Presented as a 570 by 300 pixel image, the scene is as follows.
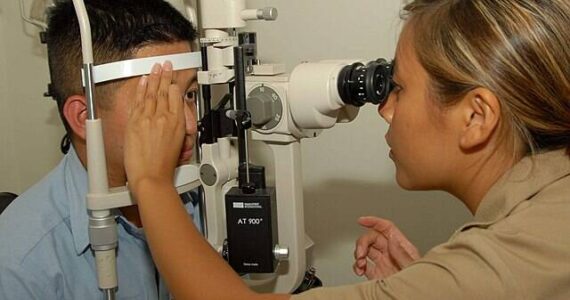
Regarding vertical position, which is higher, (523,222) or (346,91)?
(346,91)

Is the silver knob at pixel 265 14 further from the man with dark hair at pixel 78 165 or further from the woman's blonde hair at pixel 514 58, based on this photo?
the woman's blonde hair at pixel 514 58

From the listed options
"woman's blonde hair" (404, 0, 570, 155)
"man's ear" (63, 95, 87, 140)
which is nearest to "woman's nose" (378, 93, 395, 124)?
"woman's blonde hair" (404, 0, 570, 155)

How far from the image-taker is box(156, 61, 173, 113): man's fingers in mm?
1072

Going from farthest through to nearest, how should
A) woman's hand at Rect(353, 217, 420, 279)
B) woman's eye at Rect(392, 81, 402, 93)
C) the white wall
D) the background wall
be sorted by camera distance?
the white wall → the background wall → woman's hand at Rect(353, 217, 420, 279) → woman's eye at Rect(392, 81, 402, 93)

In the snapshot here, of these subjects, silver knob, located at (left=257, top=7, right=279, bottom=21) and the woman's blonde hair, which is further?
silver knob, located at (left=257, top=7, right=279, bottom=21)

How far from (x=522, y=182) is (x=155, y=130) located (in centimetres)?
56

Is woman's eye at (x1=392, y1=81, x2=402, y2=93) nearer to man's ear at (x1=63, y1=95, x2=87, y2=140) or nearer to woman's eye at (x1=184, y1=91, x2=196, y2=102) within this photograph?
woman's eye at (x1=184, y1=91, x2=196, y2=102)

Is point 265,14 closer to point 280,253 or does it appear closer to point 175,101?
point 175,101

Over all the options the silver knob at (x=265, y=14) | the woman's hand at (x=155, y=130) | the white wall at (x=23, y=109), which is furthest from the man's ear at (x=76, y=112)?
the white wall at (x=23, y=109)

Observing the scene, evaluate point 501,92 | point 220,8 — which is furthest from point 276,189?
point 501,92

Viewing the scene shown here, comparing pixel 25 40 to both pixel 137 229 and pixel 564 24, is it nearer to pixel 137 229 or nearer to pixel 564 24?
pixel 137 229

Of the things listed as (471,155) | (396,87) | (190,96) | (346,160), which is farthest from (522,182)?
(346,160)

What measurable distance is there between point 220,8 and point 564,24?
0.54 m

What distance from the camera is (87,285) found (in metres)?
1.19
